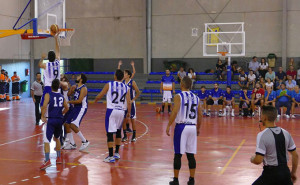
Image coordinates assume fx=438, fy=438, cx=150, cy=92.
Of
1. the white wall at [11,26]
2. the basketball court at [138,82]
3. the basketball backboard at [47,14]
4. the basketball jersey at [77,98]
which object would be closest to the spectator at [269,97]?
the basketball court at [138,82]

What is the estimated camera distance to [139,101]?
26.4 meters

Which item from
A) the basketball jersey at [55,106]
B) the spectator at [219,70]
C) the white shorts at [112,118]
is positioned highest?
the spectator at [219,70]

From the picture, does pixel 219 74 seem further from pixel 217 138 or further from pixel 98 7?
pixel 217 138

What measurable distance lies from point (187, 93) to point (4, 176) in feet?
12.1

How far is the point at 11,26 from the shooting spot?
28.2m

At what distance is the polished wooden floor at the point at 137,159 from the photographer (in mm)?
7898

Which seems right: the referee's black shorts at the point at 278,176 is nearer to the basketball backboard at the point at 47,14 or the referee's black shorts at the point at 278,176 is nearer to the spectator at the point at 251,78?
the basketball backboard at the point at 47,14

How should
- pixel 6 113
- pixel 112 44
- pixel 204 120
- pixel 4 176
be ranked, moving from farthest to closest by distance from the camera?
pixel 112 44 → pixel 6 113 → pixel 204 120 → pixel 4 176

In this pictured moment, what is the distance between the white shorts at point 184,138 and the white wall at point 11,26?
22.6 m

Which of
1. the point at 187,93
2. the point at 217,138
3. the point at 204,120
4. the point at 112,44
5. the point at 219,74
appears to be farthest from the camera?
the point at 112,44

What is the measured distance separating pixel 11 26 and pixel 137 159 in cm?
2138

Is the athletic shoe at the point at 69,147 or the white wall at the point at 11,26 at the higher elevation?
the white wall at the point at 11,26

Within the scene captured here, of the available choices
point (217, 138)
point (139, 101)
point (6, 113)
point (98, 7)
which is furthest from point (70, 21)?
point (217, 138)

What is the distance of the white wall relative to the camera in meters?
27.5
